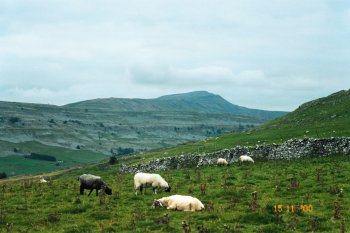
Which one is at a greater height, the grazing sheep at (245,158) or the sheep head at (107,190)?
the grazing sheep at (245,158)

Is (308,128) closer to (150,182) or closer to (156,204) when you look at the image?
(150,182)

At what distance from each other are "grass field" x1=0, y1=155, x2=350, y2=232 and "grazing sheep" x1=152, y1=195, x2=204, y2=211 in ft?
1.86

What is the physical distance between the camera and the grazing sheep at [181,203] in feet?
72.2

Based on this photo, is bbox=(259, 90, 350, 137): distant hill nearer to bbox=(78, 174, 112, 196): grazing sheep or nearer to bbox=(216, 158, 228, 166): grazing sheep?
bbox=(216, 158, 228, 166): grazing sheep

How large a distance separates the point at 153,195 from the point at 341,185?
11803 millimetres

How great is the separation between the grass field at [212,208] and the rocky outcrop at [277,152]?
9.71m

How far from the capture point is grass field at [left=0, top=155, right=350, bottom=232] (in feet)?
60.2

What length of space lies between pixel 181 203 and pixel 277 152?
2659cm

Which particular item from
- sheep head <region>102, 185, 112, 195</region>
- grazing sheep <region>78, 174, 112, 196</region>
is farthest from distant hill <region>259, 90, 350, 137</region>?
grazing sheep <region>78, 174, 112, 196</region>

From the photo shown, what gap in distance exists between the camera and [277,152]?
46.6 m
